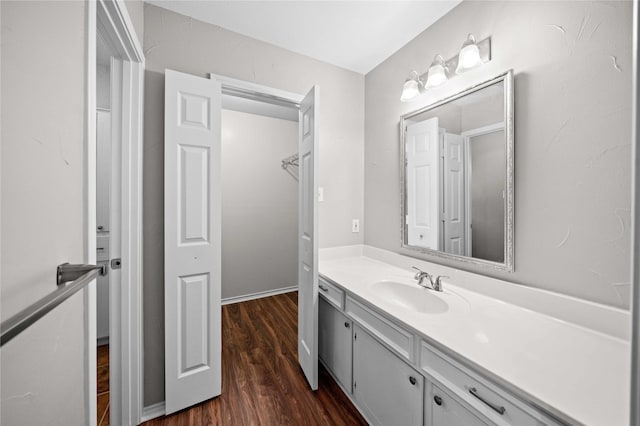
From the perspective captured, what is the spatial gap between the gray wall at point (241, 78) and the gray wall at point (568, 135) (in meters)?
1.02

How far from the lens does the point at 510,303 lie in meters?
1.25

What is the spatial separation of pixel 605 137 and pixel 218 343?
2.20 metres

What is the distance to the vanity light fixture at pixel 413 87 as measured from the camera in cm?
171

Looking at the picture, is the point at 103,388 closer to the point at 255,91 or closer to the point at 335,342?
the point at 335,342

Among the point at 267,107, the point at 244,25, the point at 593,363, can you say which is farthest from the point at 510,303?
the point at 267,107

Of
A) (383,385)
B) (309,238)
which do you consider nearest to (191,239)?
(309,238)

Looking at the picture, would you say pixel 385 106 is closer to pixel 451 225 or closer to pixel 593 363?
pixel 451 225

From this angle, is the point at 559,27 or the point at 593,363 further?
the point at 559,27

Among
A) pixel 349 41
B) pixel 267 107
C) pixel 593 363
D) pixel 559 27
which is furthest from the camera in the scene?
pixel 267 107

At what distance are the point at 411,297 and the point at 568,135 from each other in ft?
3.61

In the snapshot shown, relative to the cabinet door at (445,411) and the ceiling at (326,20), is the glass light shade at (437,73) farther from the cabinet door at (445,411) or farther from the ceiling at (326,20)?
the cabinet door at (445,411)

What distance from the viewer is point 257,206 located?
341 centimetres

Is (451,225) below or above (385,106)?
below

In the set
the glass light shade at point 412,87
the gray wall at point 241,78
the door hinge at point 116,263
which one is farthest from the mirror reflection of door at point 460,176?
the door hinge at point 116,263
